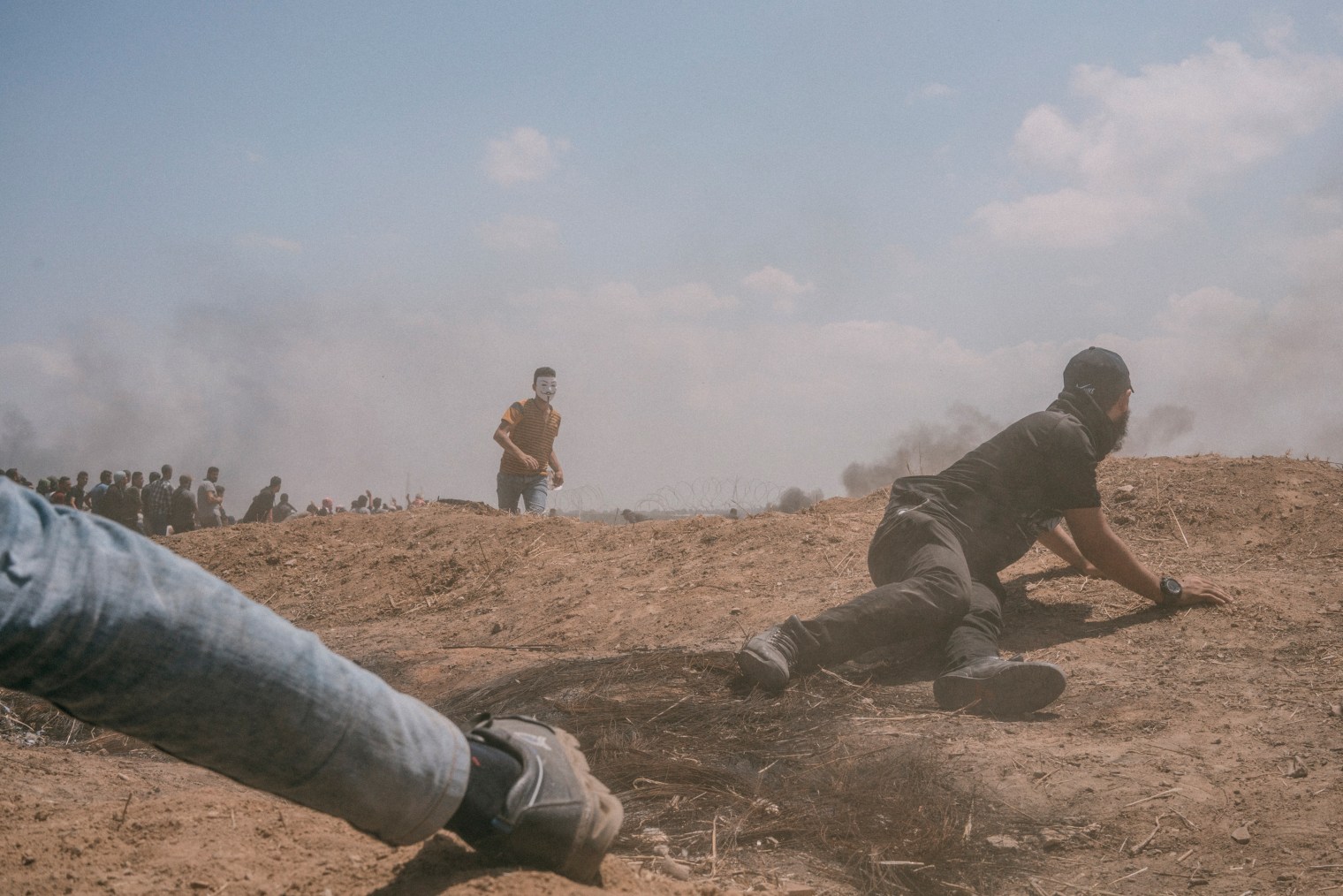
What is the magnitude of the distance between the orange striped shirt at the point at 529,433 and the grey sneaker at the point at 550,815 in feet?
25.2

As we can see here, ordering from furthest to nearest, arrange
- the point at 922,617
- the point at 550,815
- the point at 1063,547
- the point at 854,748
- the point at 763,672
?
the point at 1063,547, the point at 922,617, the point at 763,672, the point at 854,748, the point at 550,815

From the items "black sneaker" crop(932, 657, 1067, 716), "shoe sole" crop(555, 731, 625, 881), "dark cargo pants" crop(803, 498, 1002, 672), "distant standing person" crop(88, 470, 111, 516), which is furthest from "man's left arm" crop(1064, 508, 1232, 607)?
"distant standing person" crop(88, 470, 111, 516)

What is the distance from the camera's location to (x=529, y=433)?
31.4ft

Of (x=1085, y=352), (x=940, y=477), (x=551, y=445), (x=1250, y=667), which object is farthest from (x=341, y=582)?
(x=1250, y=667)

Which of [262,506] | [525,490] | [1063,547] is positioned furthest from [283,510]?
[1063,547]

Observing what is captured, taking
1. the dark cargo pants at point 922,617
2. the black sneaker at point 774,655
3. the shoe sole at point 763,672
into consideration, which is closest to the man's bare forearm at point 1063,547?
the dark cargo pants at point 922,617

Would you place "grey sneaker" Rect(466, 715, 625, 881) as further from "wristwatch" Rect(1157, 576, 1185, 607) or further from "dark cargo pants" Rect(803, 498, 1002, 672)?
"wristwatch" Rect(1157, 576, 1185, 607)

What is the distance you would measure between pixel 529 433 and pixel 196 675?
819 cm

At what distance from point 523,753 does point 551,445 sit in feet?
26.4

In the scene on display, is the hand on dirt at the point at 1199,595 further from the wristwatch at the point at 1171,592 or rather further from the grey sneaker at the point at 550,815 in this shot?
the grey sneaker at the point at 550,815

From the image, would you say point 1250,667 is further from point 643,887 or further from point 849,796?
point 643,887

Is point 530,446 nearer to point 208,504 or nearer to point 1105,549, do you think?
point 1105,549

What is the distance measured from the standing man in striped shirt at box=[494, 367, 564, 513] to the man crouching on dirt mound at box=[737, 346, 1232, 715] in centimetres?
530

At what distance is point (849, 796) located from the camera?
3.02 meters
